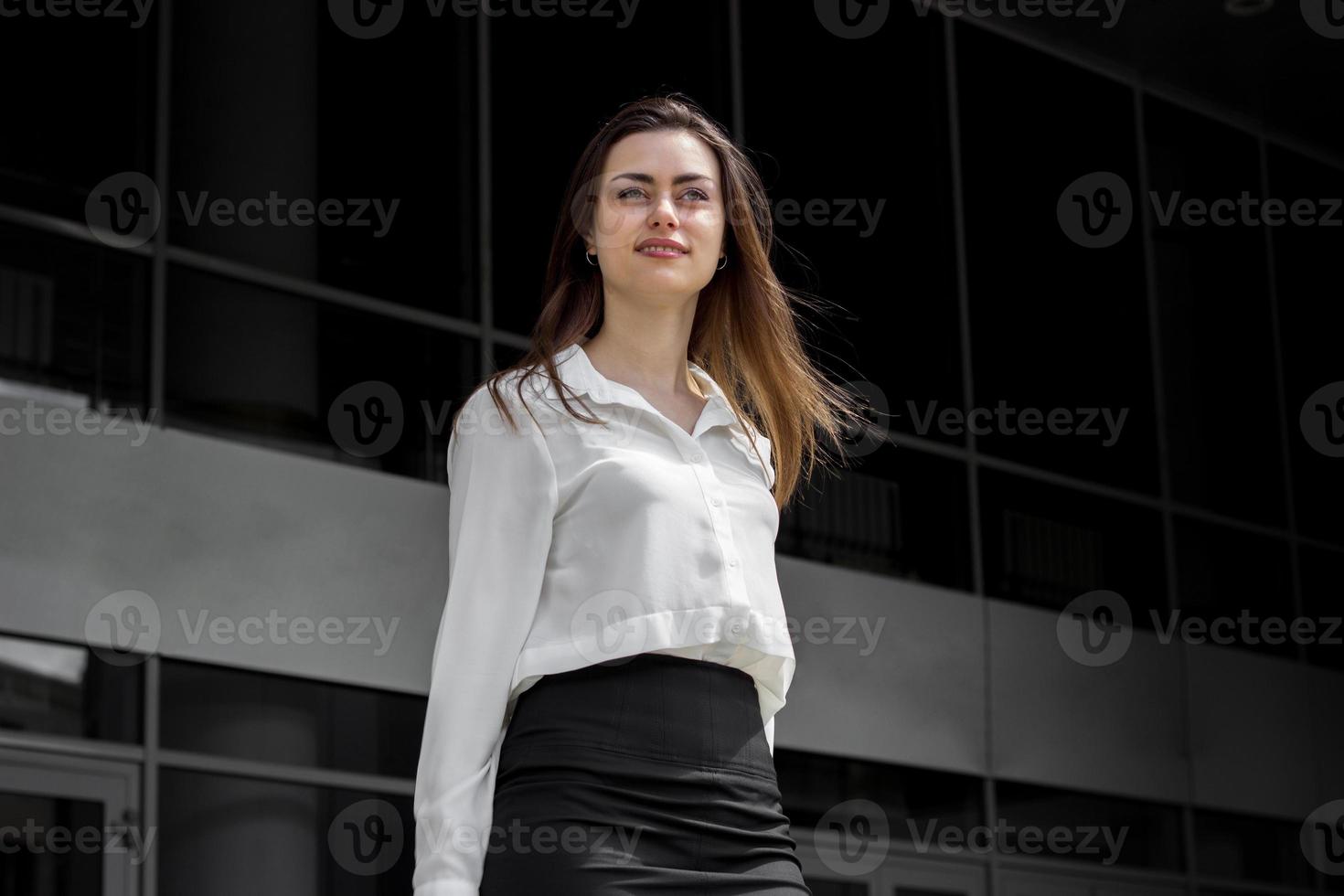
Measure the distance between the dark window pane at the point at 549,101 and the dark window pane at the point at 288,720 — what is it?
1.59 metres

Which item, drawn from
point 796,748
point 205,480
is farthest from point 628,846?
point 796,748

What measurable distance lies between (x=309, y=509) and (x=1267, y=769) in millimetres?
4960

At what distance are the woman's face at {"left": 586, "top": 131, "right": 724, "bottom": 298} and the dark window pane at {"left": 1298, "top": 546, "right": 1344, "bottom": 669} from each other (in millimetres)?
7826

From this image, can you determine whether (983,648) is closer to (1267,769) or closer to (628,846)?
(1267,769)

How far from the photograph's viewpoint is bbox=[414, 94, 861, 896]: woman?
1.69m

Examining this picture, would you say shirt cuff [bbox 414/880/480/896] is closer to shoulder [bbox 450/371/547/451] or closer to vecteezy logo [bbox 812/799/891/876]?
shoulder [bbox 450/371/547/451]

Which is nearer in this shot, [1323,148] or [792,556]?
[792,556]

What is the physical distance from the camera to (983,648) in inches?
298

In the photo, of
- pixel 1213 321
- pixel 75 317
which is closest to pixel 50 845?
pixel 75 317

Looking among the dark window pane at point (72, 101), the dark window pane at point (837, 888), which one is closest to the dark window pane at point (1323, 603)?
the dark window pane at point (837, 888)

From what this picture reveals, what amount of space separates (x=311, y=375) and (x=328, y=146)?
895 mm

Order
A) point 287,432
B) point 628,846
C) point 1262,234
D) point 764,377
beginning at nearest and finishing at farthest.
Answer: point 628,846, point 764,377, point 287,432, point 1262,234

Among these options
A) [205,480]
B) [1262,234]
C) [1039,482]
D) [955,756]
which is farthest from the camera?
[1262,234]

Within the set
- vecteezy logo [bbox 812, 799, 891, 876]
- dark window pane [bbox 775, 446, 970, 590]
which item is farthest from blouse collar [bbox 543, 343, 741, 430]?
dark window pane [bbox 775, 446, 970, 590]
